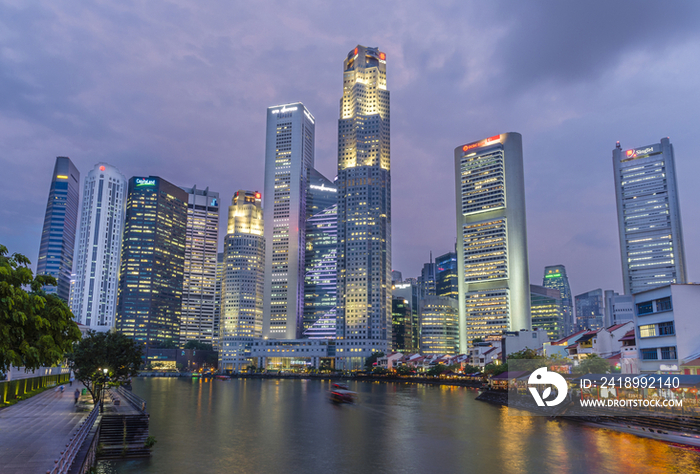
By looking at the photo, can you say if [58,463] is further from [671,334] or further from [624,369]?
[624,369]

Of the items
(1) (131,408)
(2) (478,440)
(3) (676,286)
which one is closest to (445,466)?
(2) (478,440)

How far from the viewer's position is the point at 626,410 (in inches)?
2451

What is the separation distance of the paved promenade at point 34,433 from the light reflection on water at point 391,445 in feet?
17.0

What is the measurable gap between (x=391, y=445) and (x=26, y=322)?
42771 millimetres

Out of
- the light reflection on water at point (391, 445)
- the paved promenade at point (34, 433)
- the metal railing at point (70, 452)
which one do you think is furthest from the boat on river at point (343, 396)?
the metal railing at point (70, 452)

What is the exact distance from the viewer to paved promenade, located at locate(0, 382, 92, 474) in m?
30.4

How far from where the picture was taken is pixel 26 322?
65.0 feet

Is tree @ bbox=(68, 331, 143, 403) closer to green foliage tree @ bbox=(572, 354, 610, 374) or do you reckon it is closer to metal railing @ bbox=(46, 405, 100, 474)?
metal railing @ bbox=(46, 405, 100, 474)

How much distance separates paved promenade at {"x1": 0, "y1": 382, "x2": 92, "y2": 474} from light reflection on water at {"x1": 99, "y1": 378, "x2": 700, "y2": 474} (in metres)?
5.20

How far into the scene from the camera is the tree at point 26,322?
18219 millimetres

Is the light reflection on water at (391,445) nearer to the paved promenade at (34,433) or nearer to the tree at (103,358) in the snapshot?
the paved promenade at (34,433)

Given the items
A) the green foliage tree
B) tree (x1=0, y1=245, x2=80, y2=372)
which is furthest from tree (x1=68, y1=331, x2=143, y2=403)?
the green foliage tree

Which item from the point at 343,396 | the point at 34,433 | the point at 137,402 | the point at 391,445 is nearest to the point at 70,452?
the point at 34,433

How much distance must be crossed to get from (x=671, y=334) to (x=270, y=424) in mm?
57953
